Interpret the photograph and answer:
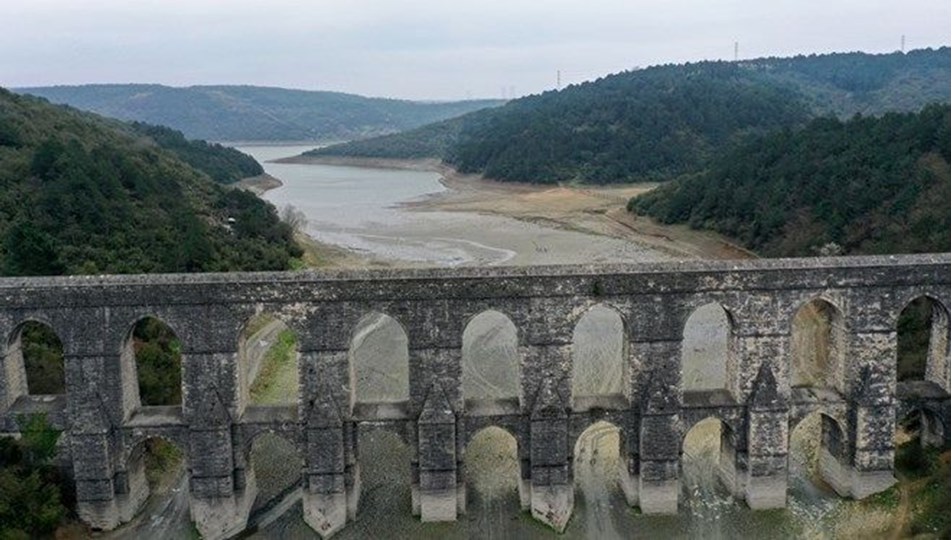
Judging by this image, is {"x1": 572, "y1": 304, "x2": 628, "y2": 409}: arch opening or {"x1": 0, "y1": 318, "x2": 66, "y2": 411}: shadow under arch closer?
{"x1": 0, "y1": 318, "x2": 66, "y2": 411}: shadow under arch

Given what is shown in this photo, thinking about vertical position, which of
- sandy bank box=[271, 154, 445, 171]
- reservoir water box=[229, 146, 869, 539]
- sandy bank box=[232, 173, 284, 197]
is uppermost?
sandy bank box=[271, 154, 445, 171]

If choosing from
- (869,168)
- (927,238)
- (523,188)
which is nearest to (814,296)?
(927,238)

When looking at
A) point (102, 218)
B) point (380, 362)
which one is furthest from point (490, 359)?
point (102, 218)

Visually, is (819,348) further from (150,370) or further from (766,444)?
(150,370)

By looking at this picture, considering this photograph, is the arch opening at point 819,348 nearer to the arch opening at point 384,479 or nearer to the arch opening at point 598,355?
the arch opening at point 598,355

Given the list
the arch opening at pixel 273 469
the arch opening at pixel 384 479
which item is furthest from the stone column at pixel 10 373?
the arch opening at pixel 384 479

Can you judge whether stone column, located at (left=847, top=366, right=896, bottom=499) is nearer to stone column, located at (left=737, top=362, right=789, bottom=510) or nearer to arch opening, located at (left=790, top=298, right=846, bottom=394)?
arch opening, located at (left=790, top=298, right=846, bottom=394)

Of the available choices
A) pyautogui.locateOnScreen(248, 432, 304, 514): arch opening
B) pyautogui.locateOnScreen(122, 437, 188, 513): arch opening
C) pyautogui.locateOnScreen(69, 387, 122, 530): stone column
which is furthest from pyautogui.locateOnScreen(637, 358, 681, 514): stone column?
pyautogui.locateOnScreen(69, 387, 122, 530): stone column

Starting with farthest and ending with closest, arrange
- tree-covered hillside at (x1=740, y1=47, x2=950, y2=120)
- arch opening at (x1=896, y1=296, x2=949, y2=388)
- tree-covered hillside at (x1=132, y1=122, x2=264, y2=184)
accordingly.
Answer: tree-covered hillside at (x1=740, y1=47, x2=950, y2=120) < tree-covered hillside at (x1=132, y1=122, x2=264, y2=184) < arch opening at (x1=896, y1=296, x2=949, y2=388)
